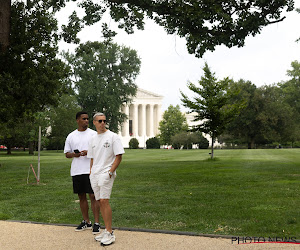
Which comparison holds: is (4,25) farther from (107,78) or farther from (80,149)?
(107,78)

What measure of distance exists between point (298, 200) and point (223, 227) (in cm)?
365

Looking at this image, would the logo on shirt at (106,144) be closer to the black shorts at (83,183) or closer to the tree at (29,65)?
the black shorts at (83,183)

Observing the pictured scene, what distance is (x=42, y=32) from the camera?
21219mm

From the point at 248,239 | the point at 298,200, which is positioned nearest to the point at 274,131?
the point at 298,200

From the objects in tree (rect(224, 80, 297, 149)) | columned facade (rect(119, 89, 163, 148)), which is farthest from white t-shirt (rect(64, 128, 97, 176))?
columned facade (rect(119, 89, 163, 148))

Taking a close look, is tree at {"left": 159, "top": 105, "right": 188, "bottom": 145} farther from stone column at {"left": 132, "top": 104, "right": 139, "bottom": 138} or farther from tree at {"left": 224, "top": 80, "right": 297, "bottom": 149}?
stone column at {"left": 132, "top": 104, "right": 139, "bottom": 138}

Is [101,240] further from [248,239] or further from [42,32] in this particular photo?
[42,32]

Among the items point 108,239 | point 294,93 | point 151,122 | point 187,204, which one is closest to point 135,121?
point 151,122

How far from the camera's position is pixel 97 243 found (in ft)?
19.4

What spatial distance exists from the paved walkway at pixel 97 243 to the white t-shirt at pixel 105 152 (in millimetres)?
1061

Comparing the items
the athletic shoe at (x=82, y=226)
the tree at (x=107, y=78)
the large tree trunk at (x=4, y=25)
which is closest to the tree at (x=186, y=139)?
the tree at (x=107, y=78)

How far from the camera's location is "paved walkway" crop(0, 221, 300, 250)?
562 centimetres

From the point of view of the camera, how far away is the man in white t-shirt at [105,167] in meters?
5.89

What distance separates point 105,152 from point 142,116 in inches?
4445
